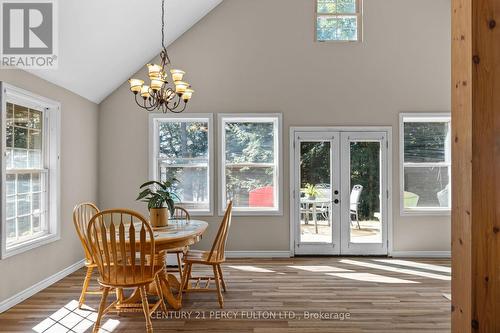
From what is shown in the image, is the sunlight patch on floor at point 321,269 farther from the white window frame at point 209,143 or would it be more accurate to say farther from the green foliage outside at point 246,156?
the white window frame at point 209,143

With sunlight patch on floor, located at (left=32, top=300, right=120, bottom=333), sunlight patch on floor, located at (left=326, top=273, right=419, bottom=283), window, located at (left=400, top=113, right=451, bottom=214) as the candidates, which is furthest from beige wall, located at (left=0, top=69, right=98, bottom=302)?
window, located at (left=400, top=113, right=451, bottom=214)

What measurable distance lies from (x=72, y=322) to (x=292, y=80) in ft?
13.8

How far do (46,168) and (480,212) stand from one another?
4364mm

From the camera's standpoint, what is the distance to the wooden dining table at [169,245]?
2801 mm

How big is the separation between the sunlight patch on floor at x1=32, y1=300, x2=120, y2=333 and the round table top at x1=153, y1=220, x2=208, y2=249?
0.83 m

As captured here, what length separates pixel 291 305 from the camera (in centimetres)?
321

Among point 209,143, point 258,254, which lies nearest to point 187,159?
point 209,143

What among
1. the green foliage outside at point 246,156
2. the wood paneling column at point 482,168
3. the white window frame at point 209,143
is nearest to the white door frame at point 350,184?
the green foliage outside at point 246,156

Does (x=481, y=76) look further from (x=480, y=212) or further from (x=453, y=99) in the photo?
(x=480, y=212)

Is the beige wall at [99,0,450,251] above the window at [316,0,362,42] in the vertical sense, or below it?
below

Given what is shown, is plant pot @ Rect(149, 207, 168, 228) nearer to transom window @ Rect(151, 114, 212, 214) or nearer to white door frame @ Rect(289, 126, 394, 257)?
transom window @ Rect(151, 114, 212, 214)

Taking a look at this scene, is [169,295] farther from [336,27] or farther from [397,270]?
[336,27]

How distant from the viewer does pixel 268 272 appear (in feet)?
14.1

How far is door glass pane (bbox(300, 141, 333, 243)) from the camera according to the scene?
16.9 feet
